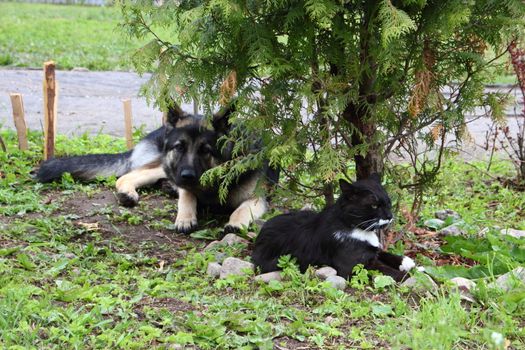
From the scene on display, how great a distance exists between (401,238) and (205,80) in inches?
84.8

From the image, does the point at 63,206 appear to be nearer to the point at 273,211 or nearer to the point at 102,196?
the point at 102,196

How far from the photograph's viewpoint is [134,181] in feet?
27.0

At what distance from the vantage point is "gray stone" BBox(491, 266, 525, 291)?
475 cm

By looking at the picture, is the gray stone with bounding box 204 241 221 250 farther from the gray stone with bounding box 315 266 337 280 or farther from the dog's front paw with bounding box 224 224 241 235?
the gray stone with bounding box 315 266 337 280

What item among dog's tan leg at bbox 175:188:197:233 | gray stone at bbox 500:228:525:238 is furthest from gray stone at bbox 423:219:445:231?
dog's tan leg at bbox 175:188:197:233

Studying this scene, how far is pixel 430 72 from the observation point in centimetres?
512

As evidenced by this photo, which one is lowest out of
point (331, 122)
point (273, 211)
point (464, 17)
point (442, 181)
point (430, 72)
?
point (273, 211)

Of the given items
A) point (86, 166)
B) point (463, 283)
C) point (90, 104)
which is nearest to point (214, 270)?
point (463, 283)

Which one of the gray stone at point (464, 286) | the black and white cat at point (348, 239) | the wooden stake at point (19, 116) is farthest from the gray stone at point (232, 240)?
the wooden stake at point (19, 116)

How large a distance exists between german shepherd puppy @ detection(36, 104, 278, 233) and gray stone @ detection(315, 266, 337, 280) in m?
1.50

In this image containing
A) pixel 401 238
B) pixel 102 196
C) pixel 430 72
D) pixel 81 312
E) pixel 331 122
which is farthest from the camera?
pixel 102 196

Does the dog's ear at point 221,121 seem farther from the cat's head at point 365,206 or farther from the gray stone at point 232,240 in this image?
the cat's head at point 365,206

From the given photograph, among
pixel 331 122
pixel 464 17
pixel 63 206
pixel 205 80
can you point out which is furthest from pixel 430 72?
pixel 63 206

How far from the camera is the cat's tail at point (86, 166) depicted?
8102mm
